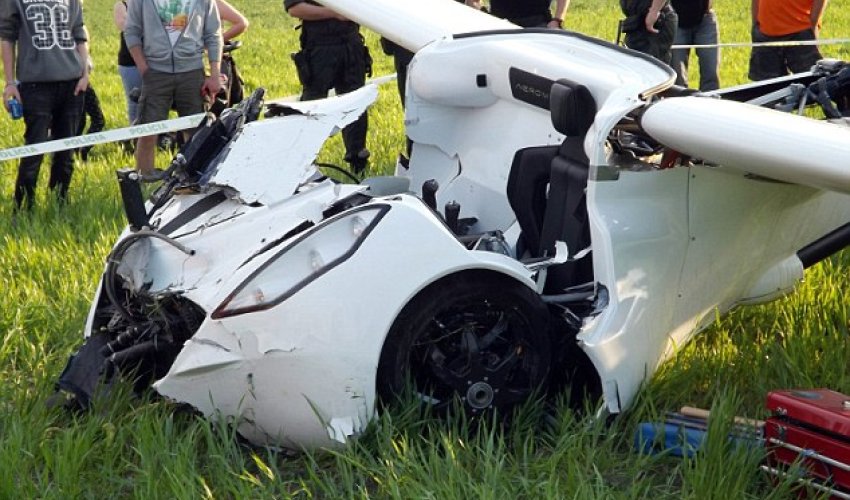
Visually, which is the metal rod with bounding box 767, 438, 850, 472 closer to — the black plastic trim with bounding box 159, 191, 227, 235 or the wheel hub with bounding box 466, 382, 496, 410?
the wheel hub with bounding box 466, 382, 496, 410

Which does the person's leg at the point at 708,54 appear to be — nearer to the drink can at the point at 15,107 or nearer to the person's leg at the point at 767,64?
Answer: the person's leg at the point at 767,64

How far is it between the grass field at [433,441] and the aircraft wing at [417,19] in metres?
1.82

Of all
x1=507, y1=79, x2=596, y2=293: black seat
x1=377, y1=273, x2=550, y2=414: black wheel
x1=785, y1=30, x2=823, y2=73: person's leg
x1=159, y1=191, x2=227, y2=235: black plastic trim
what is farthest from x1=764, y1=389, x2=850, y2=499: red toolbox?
x1=785, y1=30, x2=823, y2=73: person's leg

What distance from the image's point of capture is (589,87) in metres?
4.49

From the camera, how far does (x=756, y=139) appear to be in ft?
12.6

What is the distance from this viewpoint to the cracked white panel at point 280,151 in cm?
461

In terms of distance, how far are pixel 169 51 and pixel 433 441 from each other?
4925 mm

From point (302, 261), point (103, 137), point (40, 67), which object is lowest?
point (40, 67)

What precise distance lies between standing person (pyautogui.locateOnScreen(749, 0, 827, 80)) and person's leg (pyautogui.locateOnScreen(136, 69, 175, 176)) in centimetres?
409

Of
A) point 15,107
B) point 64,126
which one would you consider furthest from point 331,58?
point 15,107

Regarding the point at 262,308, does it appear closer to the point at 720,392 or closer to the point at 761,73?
the point at 720,392

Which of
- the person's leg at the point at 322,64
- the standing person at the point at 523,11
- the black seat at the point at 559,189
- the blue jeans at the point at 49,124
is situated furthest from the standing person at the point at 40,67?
the black seat at the point at 559,189

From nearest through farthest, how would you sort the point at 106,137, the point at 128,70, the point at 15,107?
the point at 106,137, the point at 15,107, the point at 128,70

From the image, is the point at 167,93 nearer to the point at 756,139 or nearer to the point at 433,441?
the point at 433,441
